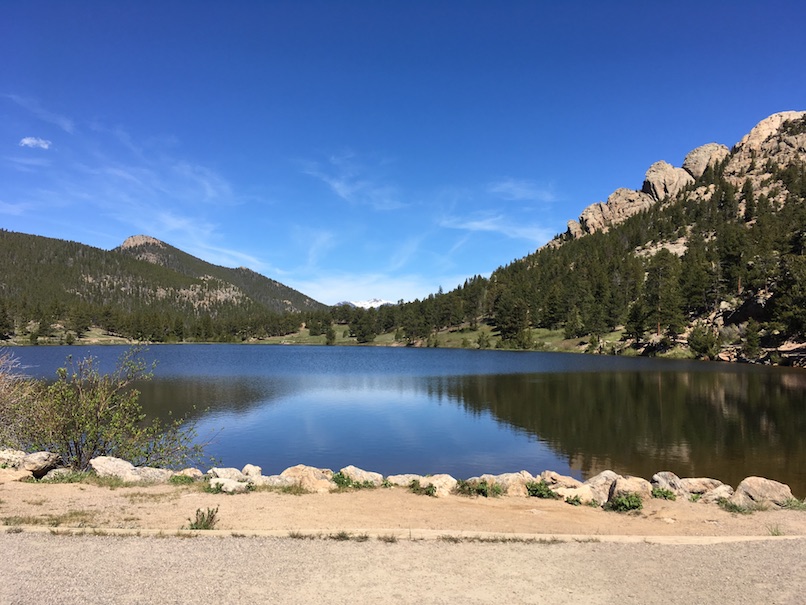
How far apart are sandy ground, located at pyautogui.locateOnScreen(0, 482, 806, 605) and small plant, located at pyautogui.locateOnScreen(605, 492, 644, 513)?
1.22ft

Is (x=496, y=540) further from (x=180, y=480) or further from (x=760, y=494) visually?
(x=180, y=480)

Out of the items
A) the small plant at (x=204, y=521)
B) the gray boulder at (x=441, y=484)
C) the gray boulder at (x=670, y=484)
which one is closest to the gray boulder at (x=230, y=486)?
the small plant at (x=204, y=521)

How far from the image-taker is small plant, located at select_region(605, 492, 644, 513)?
16688 mm

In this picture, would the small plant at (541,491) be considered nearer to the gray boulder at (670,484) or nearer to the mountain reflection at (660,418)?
the gray boulder at (670,484)

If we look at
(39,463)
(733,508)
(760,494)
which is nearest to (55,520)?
(39,463)

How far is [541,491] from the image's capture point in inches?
733

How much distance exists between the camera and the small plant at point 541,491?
1858 cm

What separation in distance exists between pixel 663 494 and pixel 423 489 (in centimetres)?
875

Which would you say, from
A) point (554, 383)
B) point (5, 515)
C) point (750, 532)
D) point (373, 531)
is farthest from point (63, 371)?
point (554, 383)

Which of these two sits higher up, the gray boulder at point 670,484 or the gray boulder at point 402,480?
the gray boulder at point 670,484

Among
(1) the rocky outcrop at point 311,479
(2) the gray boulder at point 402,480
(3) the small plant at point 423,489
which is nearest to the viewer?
(1) the rocky outcrop at point 311,479

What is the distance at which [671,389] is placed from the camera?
56.6 meters

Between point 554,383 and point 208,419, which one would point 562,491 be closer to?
point 208,419

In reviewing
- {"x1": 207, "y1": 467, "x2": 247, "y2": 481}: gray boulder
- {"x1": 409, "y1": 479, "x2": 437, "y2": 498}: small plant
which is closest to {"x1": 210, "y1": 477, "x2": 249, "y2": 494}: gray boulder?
{"x1": 207, "y1": 467, "x2": 247, "y2": 481}: gray boulder
